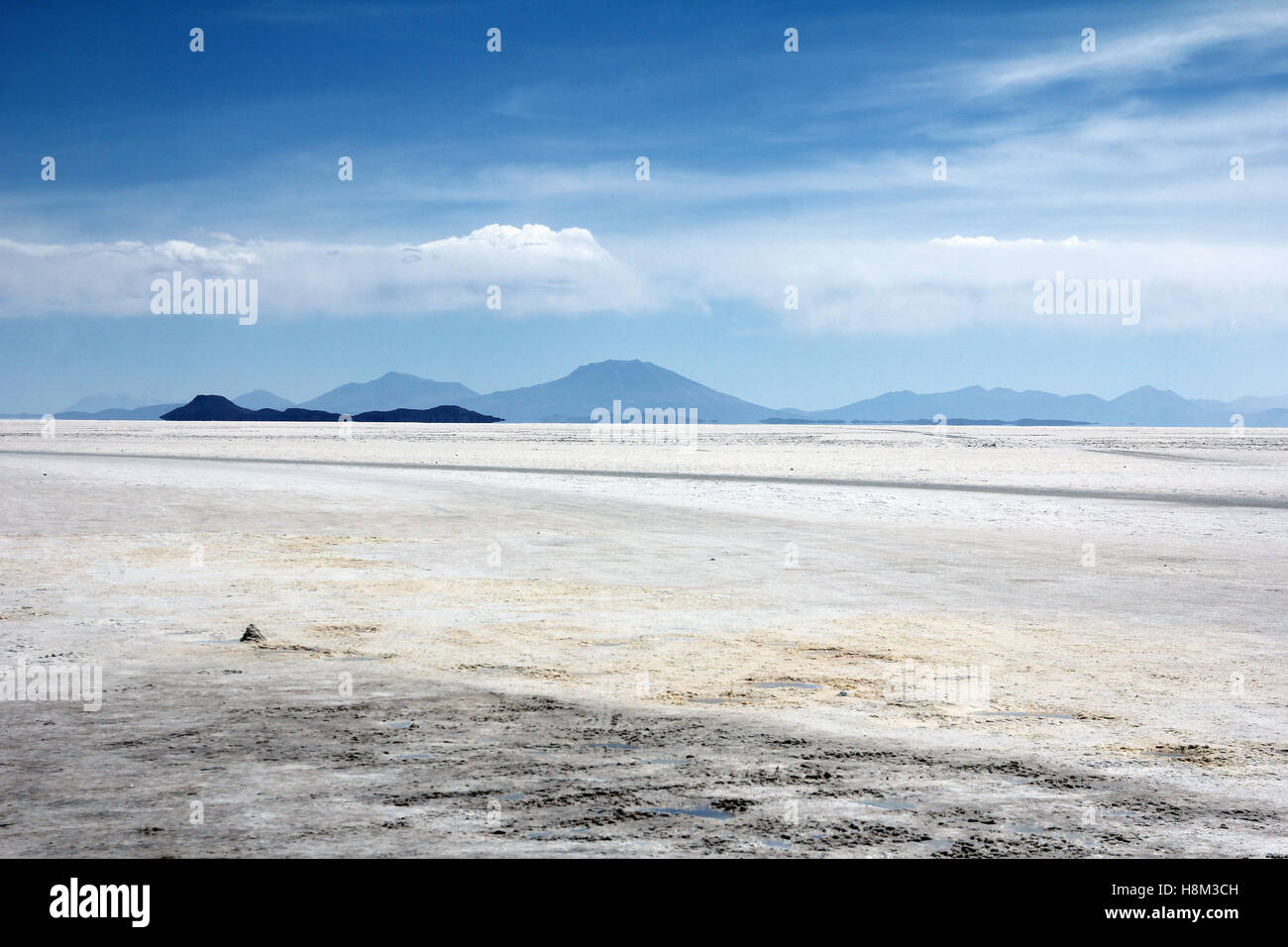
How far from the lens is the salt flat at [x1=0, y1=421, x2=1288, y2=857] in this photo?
6223mm

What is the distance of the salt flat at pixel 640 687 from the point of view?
20.4ft

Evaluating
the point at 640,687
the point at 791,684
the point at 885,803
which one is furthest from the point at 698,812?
the point at 791,684

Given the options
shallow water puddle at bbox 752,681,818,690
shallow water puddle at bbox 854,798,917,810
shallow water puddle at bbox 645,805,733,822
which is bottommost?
shallow water puddle at bbox 752,681,818,690

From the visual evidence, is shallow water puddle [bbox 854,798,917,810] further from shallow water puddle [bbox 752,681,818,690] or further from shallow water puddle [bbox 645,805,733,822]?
shallow water puddle [bbox 752,681,818,690]

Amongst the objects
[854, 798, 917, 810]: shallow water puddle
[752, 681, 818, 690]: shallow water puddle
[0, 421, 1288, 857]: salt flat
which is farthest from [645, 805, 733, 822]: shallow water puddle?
[752, 681, 818, 690]: shallow water puddle

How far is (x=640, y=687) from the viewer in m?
9.97

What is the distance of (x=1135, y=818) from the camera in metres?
6.42

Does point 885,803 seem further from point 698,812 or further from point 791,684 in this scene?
point 791,684

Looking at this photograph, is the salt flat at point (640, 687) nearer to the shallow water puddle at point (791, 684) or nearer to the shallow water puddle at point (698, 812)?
the shallow water puddle at point (698, 812)

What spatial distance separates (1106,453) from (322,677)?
66591 millimetres

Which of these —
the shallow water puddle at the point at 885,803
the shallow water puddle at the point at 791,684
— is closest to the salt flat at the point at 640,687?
the shallow water puddle at the point at 885,803
